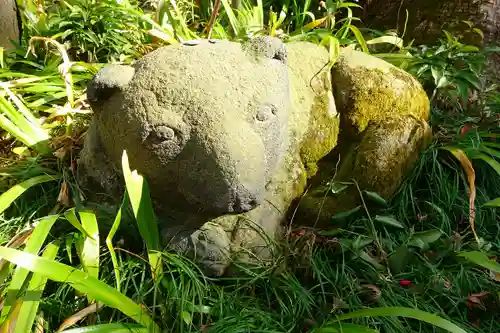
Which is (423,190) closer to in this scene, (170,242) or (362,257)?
(362,257)

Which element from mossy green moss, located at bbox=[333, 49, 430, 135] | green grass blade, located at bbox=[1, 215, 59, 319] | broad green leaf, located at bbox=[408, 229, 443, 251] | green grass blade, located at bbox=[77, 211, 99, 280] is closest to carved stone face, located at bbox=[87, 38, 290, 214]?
green grass blade, located at bbox=[77, 211, 99, 280]

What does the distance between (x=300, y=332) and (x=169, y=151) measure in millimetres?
664

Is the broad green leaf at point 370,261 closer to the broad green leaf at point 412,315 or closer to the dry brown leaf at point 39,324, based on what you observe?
the broad green leaf at point 412,315

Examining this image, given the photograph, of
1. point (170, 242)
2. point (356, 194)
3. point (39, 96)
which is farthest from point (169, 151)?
point (39, 96)

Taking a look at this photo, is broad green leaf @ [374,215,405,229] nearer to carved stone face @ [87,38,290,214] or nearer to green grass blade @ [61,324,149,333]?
carved stone face @ [87,38,290,214]

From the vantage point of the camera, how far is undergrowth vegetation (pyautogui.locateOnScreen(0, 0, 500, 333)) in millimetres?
1336

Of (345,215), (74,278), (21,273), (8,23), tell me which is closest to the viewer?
(74,278)

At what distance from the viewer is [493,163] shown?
1881 mm

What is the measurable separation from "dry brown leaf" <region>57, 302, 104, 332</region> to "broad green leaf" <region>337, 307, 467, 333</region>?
70 centimetres

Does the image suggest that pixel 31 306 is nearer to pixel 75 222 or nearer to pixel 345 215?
pixel 75 222

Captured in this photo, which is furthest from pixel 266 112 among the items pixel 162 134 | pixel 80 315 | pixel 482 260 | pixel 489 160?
pixel 489 160

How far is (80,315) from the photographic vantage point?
1.32 metres

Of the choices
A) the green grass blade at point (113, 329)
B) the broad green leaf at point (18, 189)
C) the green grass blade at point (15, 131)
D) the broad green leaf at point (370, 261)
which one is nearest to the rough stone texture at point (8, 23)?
the green grass blade at point (15, 131)

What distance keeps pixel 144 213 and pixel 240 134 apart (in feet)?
1.21
